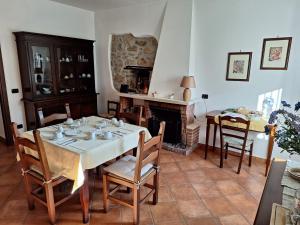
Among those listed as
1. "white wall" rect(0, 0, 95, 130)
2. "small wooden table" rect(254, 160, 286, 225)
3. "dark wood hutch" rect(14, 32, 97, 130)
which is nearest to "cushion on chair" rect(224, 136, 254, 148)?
"small wooden table" rect(254, 160, 286, 225)

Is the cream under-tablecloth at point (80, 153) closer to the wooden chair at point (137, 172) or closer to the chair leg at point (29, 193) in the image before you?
the wooden chair at point (137, 172)

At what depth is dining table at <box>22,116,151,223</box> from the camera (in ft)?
6.13

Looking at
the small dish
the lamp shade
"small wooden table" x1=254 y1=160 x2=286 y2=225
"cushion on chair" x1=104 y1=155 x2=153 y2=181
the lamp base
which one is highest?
the lamp shade

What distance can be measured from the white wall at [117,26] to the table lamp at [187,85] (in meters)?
1.05

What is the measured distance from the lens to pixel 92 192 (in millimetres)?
2566

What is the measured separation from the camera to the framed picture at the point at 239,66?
3.28 meters

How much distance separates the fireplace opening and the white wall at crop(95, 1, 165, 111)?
4.14ft

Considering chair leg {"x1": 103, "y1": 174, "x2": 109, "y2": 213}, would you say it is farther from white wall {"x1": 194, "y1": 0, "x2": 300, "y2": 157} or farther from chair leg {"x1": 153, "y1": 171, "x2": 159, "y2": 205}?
white wall {"x1": 194, "y1": 0, "x2": 300, "y2": 157}

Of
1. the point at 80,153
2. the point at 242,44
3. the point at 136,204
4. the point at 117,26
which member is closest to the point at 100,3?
the point at 117,26

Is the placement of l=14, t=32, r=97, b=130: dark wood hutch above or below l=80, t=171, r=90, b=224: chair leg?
above

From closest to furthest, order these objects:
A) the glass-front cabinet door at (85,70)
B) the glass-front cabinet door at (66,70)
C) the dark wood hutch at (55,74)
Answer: the dark wood hutch at (55,74), the glass-front cabinet door at (66,70), the glass-front cabinet door at (85,70)

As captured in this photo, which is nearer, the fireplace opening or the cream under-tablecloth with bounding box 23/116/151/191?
the cream under-tablecloth with bounding box 23/116/151/191

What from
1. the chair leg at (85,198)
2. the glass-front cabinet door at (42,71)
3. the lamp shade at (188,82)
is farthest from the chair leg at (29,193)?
the lamp shade at (188,82)

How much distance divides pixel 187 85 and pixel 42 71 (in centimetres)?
269
